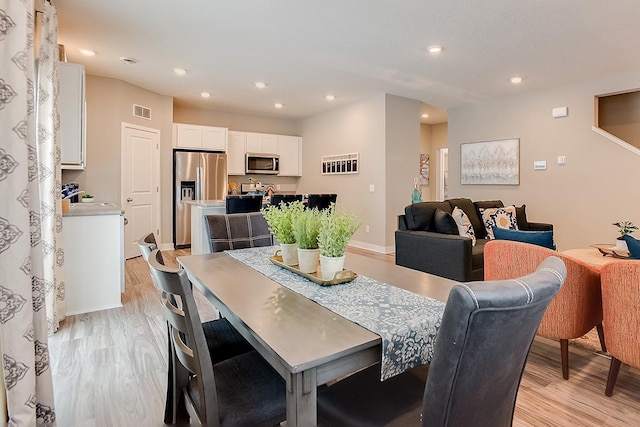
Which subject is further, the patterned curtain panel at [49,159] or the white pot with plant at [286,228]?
the patterned curtain panel at [49,159]

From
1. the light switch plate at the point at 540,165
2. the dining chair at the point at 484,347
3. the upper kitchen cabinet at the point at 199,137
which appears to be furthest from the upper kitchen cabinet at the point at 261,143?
the dining chair at the point at 484,347

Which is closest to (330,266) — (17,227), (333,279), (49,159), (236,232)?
(333,279)

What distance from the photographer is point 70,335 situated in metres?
2.65

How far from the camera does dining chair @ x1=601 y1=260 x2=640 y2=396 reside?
1.65 m

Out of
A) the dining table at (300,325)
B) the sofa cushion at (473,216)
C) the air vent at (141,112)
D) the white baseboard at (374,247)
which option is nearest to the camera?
the dining table at (300,325)

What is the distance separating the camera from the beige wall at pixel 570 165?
4676 millimetres

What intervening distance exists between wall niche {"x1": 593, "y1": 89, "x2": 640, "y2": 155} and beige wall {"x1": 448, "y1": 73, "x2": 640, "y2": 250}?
0.63ft

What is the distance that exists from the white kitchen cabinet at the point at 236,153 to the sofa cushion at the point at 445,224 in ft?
14.9

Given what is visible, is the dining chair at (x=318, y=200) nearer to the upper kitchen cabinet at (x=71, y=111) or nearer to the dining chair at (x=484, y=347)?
the upper kitchen cabinet at (x=71, y=111)

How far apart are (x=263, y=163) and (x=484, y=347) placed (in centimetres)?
694

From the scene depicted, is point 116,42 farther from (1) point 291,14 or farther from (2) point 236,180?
(2) point 236,180

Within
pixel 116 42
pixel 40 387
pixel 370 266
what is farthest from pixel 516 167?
pixel 40 387

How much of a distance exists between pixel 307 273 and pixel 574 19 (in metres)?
3.46

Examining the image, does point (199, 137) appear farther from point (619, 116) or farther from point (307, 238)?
point (619, 116)
